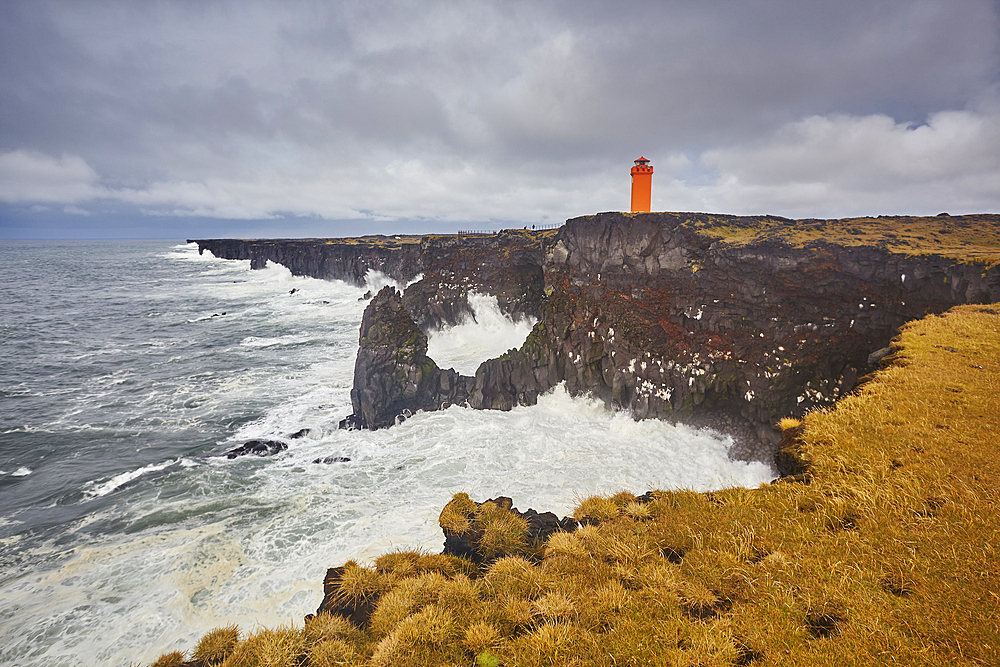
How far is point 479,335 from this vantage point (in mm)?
40781

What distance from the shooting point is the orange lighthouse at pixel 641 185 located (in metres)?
32.8

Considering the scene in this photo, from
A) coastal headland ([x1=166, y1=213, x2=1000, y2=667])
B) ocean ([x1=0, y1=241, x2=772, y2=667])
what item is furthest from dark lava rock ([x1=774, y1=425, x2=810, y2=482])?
ocean ([x1=0, y1=241, x2=772, y2=667])

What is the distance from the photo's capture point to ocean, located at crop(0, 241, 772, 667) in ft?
40.1

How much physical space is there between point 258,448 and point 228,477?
258 cm

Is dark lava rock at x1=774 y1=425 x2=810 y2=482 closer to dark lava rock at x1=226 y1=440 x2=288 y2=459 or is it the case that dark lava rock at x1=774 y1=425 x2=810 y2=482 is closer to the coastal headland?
A: the coastal headland

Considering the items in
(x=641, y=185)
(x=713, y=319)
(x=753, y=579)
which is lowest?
(x=753, y=579)

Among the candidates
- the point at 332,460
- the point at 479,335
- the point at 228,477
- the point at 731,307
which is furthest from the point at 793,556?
the point at 479,335

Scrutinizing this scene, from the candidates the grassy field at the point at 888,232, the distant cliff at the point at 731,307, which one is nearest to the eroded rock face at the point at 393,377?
the distant cliff at the point at 731,307

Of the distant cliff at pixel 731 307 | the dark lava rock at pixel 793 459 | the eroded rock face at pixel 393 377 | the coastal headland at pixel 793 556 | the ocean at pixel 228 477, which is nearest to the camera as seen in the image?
the coastal headland at pixel 793 556

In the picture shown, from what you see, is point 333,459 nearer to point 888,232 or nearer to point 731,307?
point 731,307

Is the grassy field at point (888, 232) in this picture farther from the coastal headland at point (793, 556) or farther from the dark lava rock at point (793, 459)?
the dark lava rock at point (793, 459)

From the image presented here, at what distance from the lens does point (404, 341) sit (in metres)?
28.5

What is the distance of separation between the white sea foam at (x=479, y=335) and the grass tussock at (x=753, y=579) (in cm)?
2803

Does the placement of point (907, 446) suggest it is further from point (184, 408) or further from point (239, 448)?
point (184, 408)
